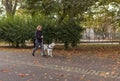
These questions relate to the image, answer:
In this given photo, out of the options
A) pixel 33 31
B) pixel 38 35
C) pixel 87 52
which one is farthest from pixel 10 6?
pixel 38 35

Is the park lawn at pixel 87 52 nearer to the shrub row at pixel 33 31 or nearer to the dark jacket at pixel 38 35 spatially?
the shrub row at pixel 33 31

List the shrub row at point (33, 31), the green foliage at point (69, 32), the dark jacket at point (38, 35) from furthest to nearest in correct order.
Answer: the shrub row at point (33, 31), the green foliage at point (69, 32), the dark jacket at point (38, 35)

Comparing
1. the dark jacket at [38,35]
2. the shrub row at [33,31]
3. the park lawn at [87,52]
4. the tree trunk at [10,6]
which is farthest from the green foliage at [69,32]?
the tree trunk at [10,6]

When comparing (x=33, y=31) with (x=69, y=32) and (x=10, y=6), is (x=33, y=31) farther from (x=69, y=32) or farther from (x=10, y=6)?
(x=10, y=6)

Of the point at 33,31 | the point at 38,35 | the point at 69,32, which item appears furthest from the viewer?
the point at 33,31

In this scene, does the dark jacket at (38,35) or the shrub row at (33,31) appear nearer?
the dark jacket at (38,35)

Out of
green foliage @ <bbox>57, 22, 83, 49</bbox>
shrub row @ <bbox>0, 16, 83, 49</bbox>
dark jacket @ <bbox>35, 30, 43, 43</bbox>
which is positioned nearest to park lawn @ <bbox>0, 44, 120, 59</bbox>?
green foliage @ <bbox>57, 22, 83, 49</bbox>

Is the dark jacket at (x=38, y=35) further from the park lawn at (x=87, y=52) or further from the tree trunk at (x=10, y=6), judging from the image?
the tree trunk at (x=10, y=6)

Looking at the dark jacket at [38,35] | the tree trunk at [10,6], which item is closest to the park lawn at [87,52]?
the dark jacket at [38,35]

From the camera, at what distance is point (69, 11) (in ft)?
95.3

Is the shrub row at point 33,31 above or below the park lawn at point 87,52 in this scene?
above

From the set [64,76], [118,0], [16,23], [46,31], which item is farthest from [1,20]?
[64,76]

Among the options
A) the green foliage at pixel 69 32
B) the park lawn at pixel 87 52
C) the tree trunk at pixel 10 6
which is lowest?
the park lawn at pixel 87 52

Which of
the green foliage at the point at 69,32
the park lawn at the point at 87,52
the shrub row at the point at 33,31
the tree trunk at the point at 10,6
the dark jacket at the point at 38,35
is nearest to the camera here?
the dark jacket at the point at 38,35
